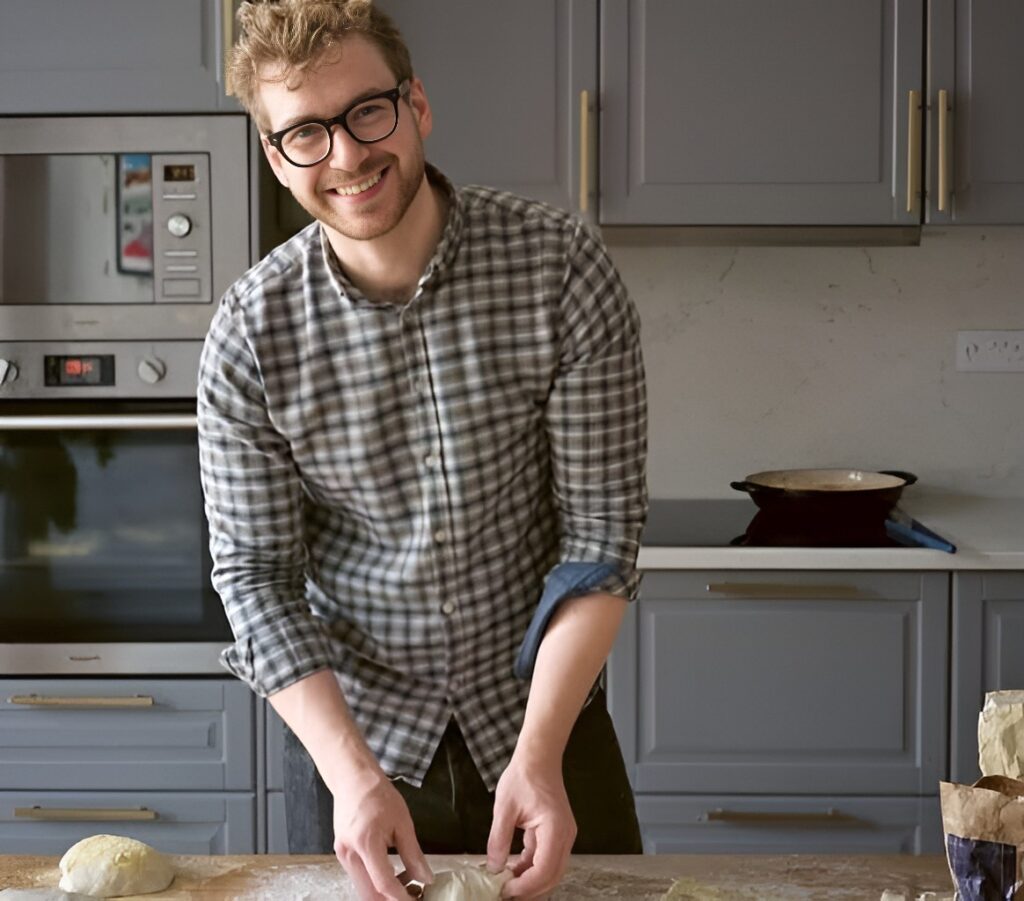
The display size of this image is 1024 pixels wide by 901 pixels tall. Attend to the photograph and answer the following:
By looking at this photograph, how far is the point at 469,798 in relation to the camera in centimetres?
144

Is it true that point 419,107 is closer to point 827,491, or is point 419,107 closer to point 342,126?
point 342,126

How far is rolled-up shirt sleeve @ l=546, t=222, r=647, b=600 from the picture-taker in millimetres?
1344

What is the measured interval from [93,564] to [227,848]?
21.4 inches

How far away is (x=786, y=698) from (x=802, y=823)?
0.22 m

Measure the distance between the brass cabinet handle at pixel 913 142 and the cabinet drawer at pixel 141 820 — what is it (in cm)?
157

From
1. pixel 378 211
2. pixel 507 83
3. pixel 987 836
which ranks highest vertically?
pixel 507 83

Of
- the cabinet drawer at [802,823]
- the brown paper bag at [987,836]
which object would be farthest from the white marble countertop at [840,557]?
the brown paper bag at [987,836]

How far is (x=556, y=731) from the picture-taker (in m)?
1.25

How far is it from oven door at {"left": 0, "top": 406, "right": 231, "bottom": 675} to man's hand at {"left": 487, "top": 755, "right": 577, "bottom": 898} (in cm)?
125

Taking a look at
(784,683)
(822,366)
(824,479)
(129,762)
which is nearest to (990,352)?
(822,366)

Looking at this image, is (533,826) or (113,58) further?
(113,58)

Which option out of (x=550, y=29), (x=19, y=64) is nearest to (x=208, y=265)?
(x=19, y=64)

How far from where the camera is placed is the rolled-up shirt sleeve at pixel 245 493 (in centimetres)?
133

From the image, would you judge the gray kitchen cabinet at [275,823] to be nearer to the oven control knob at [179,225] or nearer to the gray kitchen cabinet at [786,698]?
the gray kitchen cabinet at [786,698]
